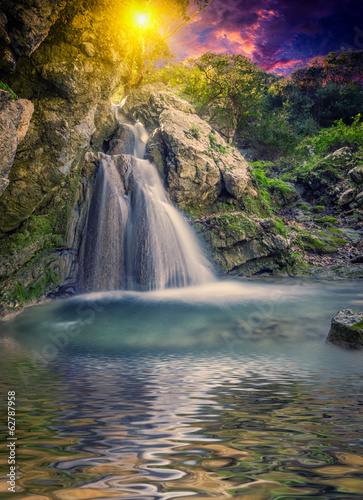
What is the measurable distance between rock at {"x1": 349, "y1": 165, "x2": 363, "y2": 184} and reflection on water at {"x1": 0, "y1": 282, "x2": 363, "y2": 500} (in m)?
14.2

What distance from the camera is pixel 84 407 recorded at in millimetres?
2074

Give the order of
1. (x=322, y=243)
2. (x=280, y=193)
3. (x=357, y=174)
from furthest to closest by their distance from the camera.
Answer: (x=280, y=193), (x=357, y=174), (x=322, y=243)

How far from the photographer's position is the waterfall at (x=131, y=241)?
998 cm

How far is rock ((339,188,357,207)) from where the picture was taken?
1603 cm

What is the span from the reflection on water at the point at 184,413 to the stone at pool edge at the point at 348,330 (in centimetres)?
22

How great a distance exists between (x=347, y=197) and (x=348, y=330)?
558 inches

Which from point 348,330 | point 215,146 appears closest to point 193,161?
point 215,146

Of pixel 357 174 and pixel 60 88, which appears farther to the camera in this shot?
pixel 357 174

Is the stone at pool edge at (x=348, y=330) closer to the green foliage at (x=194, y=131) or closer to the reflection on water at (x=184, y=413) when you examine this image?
the reflection on water at (x=184, y=413)

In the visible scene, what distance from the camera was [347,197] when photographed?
1614cm

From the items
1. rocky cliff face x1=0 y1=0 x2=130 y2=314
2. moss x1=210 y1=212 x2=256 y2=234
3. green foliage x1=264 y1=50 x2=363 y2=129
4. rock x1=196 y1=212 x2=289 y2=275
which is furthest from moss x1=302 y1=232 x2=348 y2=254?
green foliage x1=264 y1=50 x2=363 y2=129

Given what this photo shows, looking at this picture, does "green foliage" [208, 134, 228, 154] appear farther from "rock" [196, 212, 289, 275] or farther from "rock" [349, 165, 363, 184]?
"rock" [349, 165, 363, 184]

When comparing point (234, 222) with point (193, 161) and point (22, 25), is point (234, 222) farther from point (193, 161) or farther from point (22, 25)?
point (22, 25)

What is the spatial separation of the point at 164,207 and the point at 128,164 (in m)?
2.25
